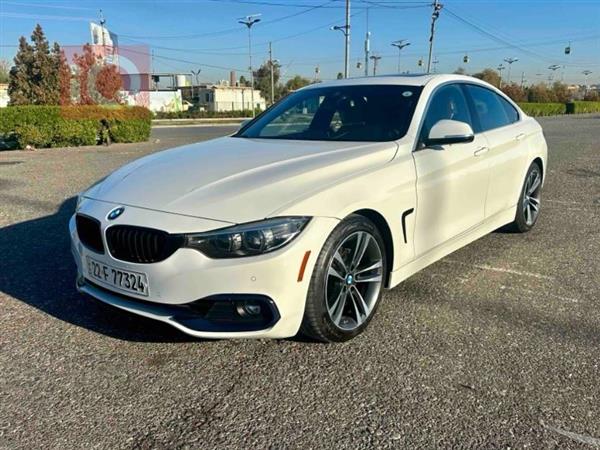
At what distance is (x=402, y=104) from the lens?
369 centimetres

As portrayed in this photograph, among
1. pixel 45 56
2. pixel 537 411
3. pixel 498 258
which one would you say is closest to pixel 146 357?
pixel 537 411

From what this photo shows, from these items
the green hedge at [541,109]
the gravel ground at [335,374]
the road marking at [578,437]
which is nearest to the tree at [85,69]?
the gravel ground at [335,374]

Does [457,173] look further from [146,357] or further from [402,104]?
[146,357]

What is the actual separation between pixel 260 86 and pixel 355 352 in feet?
304

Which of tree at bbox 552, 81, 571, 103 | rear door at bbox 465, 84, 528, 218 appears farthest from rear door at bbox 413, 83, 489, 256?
tree at bbox 552, 81, 571, 103

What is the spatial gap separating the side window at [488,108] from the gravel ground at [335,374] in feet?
4.28

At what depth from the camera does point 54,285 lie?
3.83 meters

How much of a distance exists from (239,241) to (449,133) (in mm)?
1750

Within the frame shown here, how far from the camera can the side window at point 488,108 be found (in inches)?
171

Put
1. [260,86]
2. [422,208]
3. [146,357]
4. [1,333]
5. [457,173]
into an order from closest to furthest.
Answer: [146,357], [1,333], [422,208], [457,173], [260,86]

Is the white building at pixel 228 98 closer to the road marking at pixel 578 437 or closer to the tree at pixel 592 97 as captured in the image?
the tree at pixel 592 97

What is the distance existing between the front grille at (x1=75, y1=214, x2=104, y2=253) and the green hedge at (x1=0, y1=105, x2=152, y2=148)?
1431 cm

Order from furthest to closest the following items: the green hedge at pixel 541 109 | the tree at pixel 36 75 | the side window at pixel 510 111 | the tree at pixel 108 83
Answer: the green hedge at pixel 541 109, the tree at pixel 108 83, the tree at pixel 36 75, the side window at pixel 510 111

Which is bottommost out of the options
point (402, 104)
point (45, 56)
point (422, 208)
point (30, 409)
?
point (30, 409)
